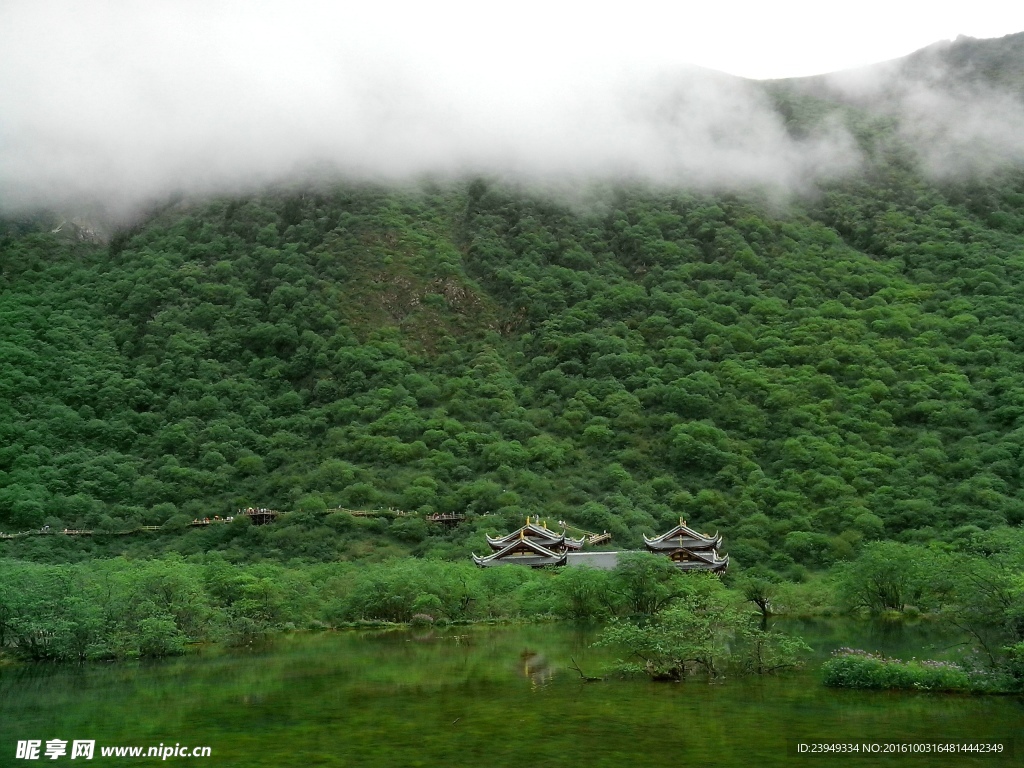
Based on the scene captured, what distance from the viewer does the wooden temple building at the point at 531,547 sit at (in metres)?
58.6

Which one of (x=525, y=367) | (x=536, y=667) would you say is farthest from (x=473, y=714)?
(x=525, y=367)

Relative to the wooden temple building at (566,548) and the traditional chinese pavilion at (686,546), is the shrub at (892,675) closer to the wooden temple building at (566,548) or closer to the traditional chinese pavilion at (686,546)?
the wooden temple building at (566,548)

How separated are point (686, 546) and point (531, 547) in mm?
9685

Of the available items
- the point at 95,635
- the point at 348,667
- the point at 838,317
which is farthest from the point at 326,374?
the point at 348,667

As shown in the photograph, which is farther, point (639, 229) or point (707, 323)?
point (639, 229)

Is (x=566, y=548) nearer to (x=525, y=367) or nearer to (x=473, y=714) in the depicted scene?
(x=525, y=367)

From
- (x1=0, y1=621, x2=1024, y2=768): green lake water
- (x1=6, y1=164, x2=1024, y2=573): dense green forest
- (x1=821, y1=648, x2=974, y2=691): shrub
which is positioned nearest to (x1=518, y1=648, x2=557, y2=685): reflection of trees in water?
(x1=0, y1=621, x2=1024, y2=768): green lake water

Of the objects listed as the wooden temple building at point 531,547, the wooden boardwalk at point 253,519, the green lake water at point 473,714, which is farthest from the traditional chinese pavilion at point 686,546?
the green lake water at point 473,714

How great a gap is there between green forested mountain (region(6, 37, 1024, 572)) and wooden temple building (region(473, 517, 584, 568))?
3650mm

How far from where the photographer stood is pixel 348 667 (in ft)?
93.5

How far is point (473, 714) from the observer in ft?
66.2

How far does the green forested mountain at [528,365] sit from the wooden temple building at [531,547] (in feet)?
12.0

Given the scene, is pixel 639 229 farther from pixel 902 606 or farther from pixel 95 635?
pixel 95 635

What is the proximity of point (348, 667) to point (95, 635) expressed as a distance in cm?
1031
